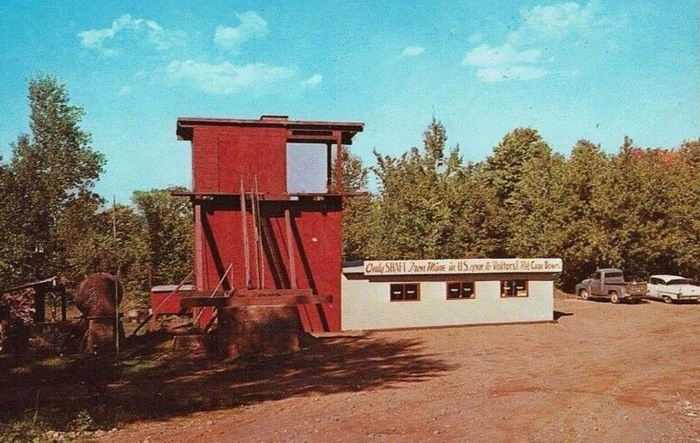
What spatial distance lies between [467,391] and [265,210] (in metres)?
15.0

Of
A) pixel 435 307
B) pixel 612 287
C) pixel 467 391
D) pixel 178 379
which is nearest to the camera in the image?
pixel 467 391

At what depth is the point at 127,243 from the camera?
48.2 meters

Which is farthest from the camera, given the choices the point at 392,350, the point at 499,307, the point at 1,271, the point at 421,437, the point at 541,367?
the point at 1,271

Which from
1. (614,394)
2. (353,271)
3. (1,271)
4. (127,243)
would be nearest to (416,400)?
(614,394)

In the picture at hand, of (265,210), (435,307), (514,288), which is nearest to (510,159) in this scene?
(514,288)

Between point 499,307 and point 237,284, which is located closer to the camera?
point 237,284

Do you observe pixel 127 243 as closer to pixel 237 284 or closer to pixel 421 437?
pixel 237 284

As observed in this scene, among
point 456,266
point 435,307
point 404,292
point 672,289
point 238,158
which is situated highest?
point 238,158

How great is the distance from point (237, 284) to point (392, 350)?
849 centimetres

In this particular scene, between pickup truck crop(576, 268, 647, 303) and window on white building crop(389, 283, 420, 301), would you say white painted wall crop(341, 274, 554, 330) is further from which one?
pickup truck crop(576, 268, 647, 303)

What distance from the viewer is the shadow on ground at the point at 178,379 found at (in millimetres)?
14625

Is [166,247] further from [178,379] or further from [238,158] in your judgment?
[178,379]

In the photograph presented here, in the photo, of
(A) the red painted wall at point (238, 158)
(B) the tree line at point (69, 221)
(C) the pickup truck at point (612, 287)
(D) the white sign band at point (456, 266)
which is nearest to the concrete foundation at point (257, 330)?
(D) the white sign band at point (456, 266)

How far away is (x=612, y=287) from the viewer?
41750mm
